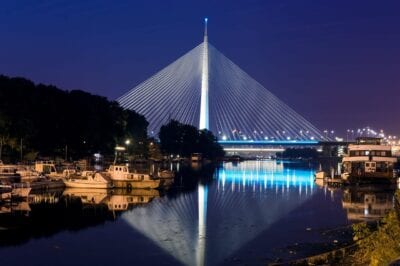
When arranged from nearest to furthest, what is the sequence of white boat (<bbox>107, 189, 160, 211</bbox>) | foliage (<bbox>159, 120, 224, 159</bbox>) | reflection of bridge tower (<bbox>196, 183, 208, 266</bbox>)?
reflection of bridge tower (<bbox>196, 183, 208, 266</bbox>) → white boat (<bbox>107, 189, 160, 211</bbox>) → foliage (<bbox>159, 120, 224, 159</bbox>)

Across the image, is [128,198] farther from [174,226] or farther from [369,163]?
[369,163]

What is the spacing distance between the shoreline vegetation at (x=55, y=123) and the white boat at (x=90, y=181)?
12469 mm

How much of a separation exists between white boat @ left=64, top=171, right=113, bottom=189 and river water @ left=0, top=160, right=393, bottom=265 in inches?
38.9

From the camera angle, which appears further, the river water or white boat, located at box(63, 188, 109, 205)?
white boat, located at box(63, 188, 109, 205)

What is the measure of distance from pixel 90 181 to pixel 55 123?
22.2 metres

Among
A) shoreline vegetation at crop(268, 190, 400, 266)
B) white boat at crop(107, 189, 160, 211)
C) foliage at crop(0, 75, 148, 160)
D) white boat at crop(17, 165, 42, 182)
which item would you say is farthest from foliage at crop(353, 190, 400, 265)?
foliage at crop(0, 75, 148, 160)

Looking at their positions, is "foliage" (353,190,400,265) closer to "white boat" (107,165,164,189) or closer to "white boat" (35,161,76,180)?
"white boat" (107,165,164,189)

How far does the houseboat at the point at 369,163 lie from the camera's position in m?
46.4

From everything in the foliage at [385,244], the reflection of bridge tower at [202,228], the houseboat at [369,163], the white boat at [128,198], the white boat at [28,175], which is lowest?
the reflection of bridge tower at [202,228]

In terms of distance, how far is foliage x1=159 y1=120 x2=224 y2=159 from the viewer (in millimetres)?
122688

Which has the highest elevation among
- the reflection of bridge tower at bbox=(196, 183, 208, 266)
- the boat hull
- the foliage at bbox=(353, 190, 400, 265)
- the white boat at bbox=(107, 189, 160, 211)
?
the boat hull

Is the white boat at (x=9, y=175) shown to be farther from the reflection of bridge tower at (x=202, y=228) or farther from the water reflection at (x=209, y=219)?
the reflection of bridge tower at (x=202, y=228)

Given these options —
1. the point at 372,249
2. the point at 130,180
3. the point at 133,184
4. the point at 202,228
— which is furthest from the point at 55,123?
the point at 372,249

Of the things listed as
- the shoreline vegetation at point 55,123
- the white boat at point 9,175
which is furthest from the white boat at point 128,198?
the shoreline vegetation at point 55,123
